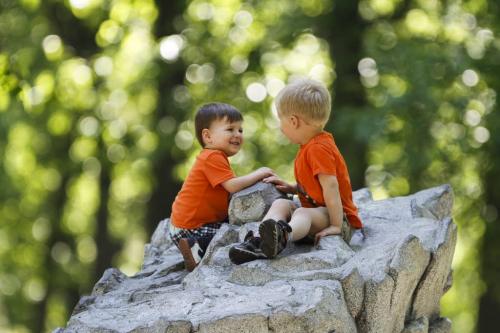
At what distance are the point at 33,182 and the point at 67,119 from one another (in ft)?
13.9

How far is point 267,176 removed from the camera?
7031 millimetres

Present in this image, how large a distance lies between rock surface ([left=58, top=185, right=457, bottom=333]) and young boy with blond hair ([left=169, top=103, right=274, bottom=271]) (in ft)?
0.62

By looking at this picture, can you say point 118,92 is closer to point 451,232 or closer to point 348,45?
point 348,45

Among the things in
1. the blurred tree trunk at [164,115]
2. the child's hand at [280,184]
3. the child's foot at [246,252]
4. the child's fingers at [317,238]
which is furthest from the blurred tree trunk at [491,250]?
the child's foot at [246,252]

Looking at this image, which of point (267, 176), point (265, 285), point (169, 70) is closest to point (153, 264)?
point (267, 176)

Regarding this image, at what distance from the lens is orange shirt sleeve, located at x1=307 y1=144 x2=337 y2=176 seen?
6.49 meters

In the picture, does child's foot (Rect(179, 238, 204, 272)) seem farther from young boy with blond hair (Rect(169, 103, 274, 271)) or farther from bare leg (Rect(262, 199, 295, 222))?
bare leg (Rect(262, 199, 295, 222))

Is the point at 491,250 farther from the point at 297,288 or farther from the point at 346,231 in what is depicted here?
the point at 297,288

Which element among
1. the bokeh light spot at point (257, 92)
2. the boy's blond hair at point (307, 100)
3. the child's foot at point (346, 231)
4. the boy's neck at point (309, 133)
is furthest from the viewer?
the bokeh light spot at point (257, 92)

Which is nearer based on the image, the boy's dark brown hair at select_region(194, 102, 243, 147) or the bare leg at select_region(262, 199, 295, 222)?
the bare leg at select_region(262, 199, 295, 222)

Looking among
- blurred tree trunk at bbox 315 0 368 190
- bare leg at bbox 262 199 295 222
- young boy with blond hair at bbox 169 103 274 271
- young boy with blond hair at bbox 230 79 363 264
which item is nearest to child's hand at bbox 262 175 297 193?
young boy with blond hair at bbox 169 103 274 271

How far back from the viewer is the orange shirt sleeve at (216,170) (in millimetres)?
6852

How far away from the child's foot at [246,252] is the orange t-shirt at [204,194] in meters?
0.77

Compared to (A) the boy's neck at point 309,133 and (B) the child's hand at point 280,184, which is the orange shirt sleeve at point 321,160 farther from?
(B) the child's hand at point 280,184
